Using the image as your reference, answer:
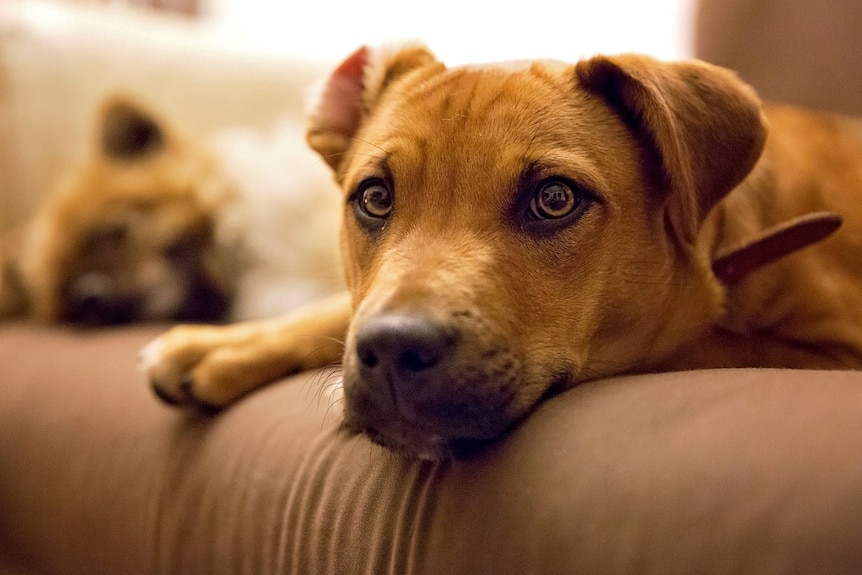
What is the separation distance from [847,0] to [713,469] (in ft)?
5.71

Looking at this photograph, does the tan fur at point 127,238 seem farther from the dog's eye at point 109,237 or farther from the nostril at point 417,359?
the nostril at point 417,359

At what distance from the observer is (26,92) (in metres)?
2.92

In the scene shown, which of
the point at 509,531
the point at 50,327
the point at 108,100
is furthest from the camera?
the point at 108,100

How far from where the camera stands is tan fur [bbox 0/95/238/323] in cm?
244

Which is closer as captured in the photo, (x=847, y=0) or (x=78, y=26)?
(x=847, y=0)

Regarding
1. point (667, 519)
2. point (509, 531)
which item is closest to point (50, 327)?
point (509, 531)

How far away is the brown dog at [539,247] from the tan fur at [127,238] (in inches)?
31.5

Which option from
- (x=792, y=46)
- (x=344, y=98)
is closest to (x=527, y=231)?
(x=344, y=98)

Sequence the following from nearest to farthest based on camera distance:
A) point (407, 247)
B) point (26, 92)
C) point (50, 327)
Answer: point (407, 247) < point (50, 327) < point (26, 92)

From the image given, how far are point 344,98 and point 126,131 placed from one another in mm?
1300

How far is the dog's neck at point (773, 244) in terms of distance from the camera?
53.6 inches

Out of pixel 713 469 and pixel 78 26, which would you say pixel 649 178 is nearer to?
pixel 713 469

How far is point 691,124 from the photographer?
1.33 metres

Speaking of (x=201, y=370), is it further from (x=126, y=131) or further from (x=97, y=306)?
(x=126, y=131)
